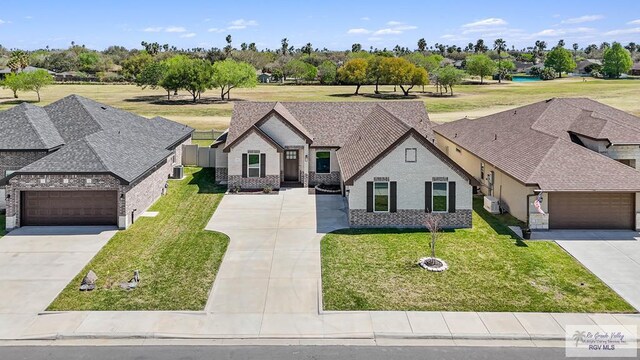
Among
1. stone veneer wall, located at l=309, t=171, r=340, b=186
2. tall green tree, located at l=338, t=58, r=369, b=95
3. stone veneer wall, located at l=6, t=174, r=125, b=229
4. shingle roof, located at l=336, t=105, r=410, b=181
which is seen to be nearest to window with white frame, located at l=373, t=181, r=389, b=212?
shingle roof, located at l=336, t=105, r=410, b=181

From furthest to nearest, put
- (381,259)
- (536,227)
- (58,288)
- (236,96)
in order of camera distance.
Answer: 1. (236,96)
2. (536,227)
3. (381,259)
4. (58,288)

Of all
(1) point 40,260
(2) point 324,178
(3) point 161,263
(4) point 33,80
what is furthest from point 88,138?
(4) point 33,80

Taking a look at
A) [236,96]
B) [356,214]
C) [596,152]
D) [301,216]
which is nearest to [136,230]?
[301,216]

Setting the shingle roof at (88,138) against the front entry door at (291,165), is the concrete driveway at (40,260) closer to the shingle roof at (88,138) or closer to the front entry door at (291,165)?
the shingle roof at (88,138)

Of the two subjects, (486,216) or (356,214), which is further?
(486,216)

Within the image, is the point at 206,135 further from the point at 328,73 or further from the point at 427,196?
the point at 328,73

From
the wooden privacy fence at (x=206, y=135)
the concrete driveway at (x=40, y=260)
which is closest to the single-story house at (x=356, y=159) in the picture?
the concrete driveway at (x=40, y=260)

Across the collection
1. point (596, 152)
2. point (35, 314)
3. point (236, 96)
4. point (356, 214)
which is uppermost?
point (236, 96)

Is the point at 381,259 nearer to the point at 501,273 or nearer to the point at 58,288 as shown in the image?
the point at 501,273
